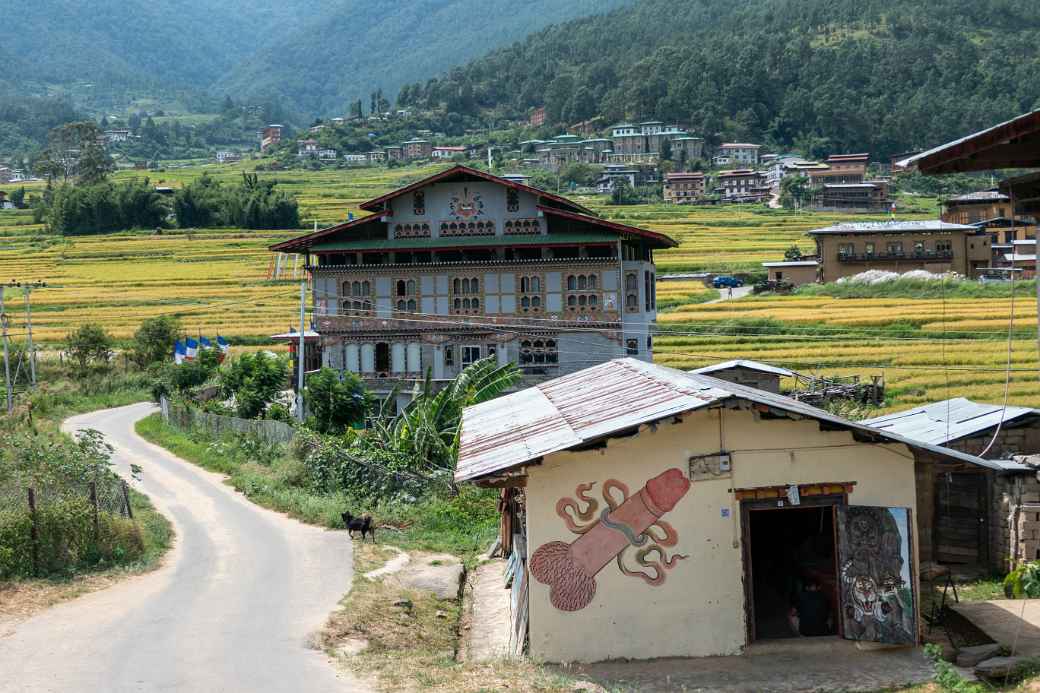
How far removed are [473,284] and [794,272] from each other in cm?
4025

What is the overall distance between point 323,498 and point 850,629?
14847 mm

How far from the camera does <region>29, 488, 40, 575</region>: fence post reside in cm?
1848

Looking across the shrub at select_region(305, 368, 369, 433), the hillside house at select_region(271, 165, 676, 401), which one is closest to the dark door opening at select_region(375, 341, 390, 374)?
the hillside house at select_region(271, 165, 676, 401)

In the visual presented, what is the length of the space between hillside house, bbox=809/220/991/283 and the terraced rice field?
6.04 metres

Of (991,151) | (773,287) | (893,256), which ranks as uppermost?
(893,256)

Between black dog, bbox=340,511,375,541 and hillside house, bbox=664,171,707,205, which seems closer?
black dog, bbox=340,511,375,541

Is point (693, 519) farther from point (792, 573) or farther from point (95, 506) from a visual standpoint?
point (95, 506)

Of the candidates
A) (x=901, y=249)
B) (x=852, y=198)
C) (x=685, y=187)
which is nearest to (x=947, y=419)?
(x=901, y=249)

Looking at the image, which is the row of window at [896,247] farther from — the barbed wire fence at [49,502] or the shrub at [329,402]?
the barbed wire fence at [49,502]

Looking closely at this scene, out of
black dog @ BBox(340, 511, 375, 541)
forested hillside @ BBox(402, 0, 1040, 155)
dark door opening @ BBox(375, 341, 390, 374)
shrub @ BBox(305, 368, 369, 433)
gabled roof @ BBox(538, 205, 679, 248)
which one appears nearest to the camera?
black dog @ BBox(340, 511, 375, 541)

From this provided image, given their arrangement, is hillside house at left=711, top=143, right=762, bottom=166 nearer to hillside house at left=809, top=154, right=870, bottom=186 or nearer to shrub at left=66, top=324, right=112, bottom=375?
hillside house at left=809, top=154, right=870, bottom=186

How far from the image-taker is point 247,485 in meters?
28.8

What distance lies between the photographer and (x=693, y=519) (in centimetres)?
1466

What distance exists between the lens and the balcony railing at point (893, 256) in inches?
3019
